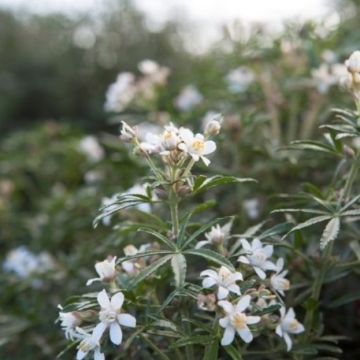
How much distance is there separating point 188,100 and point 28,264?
755 mm

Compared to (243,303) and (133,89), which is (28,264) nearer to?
(133,89)

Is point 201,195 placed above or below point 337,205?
above

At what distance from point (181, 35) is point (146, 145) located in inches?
174

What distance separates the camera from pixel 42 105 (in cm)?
510

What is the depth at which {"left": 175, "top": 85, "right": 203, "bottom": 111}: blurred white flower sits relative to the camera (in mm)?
2154

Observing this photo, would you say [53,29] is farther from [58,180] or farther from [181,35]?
[58,180]

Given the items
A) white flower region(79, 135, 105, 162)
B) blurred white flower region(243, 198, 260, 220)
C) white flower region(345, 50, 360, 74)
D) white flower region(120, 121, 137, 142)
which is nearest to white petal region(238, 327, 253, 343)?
white flower region(120, 121, 137, 142)

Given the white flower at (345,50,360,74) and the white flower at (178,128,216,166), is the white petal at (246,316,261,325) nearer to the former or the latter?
the white flower at (178,128,216,166)

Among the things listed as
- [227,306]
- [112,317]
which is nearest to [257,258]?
[227,306]

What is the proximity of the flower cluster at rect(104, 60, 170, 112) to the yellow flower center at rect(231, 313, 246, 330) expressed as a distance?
41.2 inches

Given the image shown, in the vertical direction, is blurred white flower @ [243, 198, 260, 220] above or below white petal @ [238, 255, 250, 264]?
above

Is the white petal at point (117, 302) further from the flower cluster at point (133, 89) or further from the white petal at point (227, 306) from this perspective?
the flower cluster at point (133, 89)

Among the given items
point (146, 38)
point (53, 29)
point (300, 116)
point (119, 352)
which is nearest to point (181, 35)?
point (146, 38)

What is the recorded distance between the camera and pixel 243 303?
932 mm
